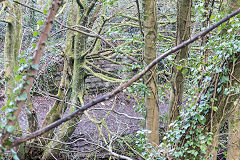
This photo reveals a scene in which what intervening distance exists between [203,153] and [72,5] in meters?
3.37

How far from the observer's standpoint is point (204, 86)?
2133 millimetres

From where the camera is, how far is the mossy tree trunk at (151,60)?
8.83 feet

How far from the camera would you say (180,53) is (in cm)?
271

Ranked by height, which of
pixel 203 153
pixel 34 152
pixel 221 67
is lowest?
pixel 34 152

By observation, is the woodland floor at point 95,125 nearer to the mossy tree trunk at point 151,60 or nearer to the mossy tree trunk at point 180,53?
the mossy tree trunk at point 151,60

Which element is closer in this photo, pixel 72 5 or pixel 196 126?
pixel 196 126

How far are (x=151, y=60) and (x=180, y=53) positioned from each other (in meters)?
0.36

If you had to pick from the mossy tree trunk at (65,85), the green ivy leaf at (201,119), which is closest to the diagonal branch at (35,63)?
the green ivy leaf at (201,119)

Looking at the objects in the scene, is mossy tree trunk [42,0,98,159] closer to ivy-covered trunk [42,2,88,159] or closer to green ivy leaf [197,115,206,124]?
ivy-covered trunk [42,2,88,159]

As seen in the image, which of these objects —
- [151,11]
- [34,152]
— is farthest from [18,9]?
[34,152]

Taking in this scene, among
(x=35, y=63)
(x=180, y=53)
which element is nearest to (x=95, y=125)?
(x=180, y=53)

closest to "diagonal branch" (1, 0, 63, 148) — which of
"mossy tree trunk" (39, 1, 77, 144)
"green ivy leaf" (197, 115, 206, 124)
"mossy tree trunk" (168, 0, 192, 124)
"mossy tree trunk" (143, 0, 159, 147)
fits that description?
"green ivy leaf" (197, 115, 206, 124)

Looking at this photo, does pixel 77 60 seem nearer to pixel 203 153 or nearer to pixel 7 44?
pixel 7 44

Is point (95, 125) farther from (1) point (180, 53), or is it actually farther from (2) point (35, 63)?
(2) point (35, 63)
